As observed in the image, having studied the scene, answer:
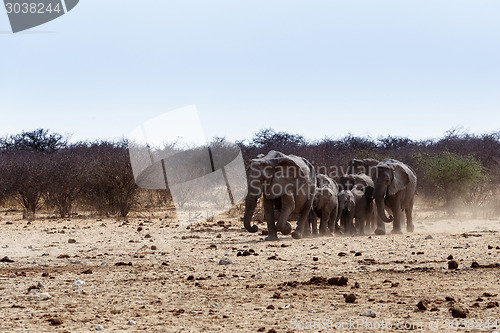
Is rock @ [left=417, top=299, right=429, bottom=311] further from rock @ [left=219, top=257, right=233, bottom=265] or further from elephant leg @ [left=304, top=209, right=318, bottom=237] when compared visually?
elephant leg @ [left=304, top=209, right=318, bottom=237]

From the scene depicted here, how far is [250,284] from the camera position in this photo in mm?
8516

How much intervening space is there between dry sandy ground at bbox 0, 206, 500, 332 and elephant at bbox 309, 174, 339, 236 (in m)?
1.32

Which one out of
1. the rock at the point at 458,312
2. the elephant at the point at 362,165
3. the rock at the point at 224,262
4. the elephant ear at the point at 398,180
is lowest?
the rock at the point at 458,312

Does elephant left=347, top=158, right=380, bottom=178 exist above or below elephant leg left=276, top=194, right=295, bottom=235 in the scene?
above

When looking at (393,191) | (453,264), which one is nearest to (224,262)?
(453,264)

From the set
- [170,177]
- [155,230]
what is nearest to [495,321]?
[155,230]

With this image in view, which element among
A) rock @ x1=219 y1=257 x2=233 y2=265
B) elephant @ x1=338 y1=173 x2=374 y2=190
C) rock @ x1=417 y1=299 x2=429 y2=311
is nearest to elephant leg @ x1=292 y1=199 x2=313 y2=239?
elephant @ x1=338 y1=173 x2=374 y2=190

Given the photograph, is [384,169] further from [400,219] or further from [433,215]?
[433,215]

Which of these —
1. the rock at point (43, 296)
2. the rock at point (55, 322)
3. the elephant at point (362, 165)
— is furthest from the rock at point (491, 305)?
the elephant at point (362, 165)

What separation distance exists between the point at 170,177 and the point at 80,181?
380 cm

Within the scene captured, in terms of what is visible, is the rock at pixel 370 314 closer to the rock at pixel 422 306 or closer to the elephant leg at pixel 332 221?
the rock at pixel 422 306

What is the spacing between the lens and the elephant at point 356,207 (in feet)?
52.6

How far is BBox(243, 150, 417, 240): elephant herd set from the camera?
47.1 feet

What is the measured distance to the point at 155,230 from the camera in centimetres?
1767
